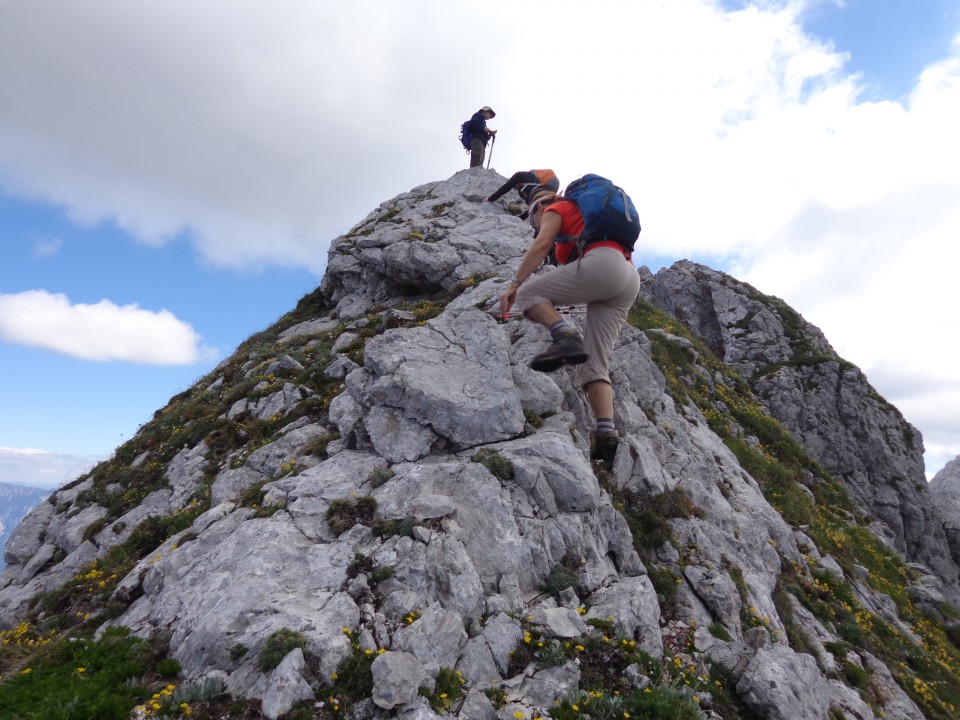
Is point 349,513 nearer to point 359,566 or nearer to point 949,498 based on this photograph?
point 359,566

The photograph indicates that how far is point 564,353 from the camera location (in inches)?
286

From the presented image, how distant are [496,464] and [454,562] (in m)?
2.04

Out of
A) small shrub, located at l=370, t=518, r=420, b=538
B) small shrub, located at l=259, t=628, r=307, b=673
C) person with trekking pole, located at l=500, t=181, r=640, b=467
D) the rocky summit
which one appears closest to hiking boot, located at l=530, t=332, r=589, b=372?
person with trekking pole, located at l=500, t=181, r=640, b=467

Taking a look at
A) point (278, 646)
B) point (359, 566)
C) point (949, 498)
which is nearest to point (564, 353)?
point (359, 566)

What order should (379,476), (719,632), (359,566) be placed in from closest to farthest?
(359,566) → (719,632) → (379,476)

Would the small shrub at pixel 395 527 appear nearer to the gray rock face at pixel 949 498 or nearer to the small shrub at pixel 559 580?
the small shrub at pixel 559 580

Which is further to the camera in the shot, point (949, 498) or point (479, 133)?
point (949, 498)

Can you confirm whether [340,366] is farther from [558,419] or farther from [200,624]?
[200,624]

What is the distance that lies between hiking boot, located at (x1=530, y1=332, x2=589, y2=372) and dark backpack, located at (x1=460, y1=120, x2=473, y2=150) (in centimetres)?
2422

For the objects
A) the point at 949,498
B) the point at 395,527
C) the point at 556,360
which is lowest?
the point at 395,527

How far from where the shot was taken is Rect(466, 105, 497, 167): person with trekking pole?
26519mm

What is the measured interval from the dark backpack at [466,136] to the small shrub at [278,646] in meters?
27.4

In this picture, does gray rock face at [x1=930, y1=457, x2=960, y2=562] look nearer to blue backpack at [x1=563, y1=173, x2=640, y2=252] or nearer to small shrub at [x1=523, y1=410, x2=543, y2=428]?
small shrub at [x1=523, y1=410, x2=543, y2=428]

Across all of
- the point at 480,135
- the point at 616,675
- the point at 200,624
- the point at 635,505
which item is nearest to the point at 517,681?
the point at 616,675
